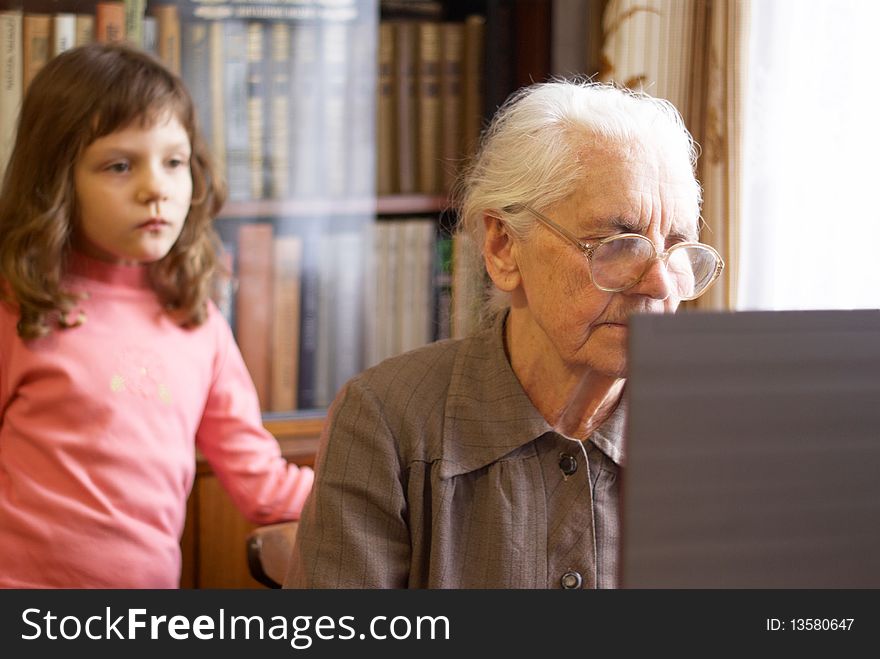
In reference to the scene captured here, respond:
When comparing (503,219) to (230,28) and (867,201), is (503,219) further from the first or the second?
(230,28)

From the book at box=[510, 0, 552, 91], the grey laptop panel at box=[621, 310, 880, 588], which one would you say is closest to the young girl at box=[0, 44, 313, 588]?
the book at box=[510, 0, 552, 91]

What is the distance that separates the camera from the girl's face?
59.5 inches

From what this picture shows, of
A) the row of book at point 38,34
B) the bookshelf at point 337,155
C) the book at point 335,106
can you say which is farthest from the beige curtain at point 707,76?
the row of book at point 38,34

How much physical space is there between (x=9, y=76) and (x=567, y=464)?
132cm

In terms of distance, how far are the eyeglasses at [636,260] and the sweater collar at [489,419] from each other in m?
0.16

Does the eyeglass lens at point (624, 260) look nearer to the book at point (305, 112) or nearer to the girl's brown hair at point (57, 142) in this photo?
the girl's brown hair at point (57, 142)

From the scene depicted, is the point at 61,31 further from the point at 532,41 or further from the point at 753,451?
the point at 753,451

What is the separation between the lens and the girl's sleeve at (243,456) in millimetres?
1674

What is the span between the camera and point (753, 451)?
1.81 feet

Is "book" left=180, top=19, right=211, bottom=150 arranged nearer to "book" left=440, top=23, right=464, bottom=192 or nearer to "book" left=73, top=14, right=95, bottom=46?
"book" left=73, top=14, right=95, bottom=46

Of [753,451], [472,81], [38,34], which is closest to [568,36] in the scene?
[472,81]

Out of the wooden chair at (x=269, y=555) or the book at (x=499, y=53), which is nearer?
the wooden chair at (x=269, y=555)
